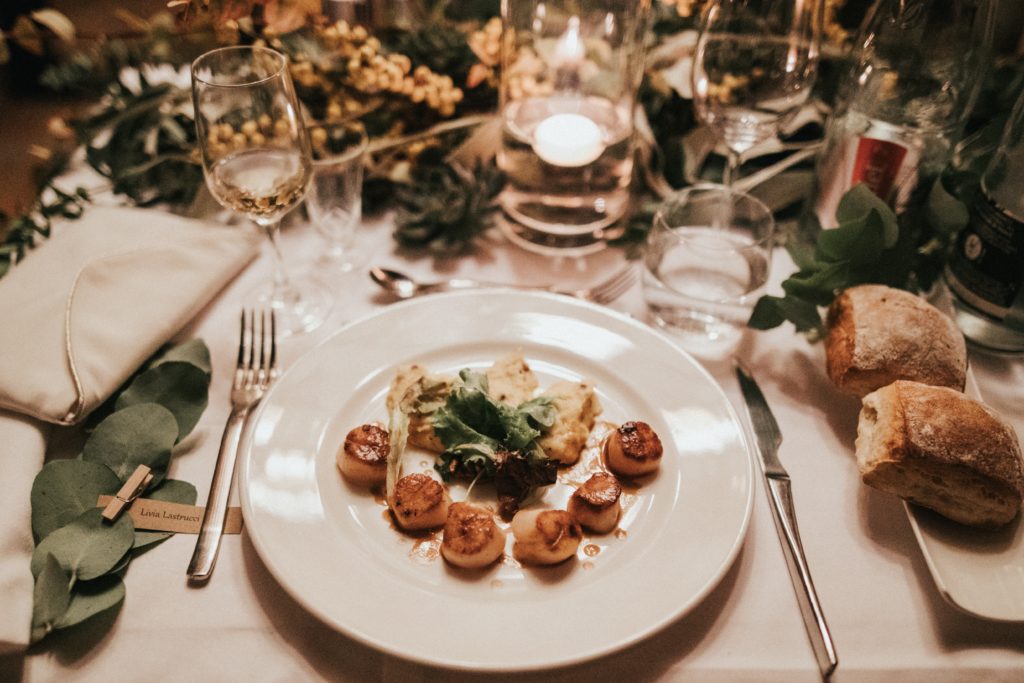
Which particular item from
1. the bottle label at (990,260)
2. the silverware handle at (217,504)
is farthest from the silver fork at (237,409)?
the bottle label at (990,260)

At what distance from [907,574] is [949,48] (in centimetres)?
95

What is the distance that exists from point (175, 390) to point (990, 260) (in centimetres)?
133

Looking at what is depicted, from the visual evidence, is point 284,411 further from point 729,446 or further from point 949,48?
point 949,48

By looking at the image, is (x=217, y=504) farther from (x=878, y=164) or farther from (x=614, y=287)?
(x=878, y=164)

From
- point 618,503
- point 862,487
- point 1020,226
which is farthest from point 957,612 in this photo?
point 1020,226

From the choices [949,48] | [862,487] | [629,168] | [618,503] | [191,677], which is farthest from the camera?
[629,168]

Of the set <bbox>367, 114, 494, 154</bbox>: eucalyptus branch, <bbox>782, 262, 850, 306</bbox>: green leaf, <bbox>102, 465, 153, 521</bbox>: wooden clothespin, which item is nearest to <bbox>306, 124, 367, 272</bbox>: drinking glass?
<bbox>367, 114, 494, 154</bbox>: eucalyptus branch

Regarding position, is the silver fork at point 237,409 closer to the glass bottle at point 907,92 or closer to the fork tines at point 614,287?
the fork tines at point 614,287

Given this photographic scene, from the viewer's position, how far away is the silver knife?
2.78 ft

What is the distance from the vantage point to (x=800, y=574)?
35.7 inches

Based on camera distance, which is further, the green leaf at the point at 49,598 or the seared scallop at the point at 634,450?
the seared scallop at the point at 634,450

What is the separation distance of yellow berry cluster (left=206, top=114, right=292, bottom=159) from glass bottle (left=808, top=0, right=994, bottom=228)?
1056 mm

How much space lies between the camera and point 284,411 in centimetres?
105

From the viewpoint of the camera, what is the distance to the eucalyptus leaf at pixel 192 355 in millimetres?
1172
